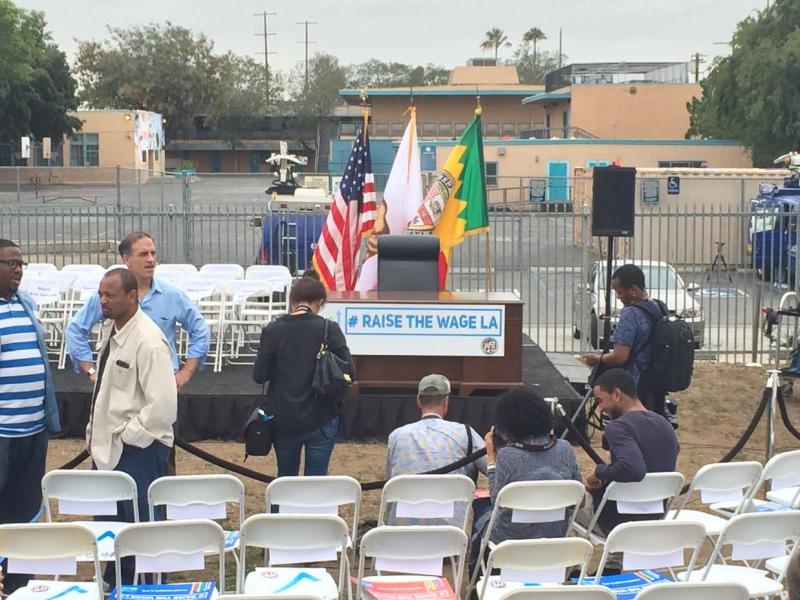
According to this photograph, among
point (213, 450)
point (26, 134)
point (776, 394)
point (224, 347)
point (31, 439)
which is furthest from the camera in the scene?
point (26, 134)

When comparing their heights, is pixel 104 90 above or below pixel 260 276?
above

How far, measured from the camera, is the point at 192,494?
5500 millimetres

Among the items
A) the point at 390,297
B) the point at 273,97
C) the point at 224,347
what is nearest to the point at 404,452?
the point at 390,297

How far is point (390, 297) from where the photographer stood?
33.0 feet

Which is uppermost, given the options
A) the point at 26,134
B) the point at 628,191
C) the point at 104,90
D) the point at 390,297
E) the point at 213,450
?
the point at 104,90

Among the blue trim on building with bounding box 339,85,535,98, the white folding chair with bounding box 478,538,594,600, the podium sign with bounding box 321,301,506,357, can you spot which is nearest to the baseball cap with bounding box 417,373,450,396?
the white folding chair with bounding box 478,538,594,600

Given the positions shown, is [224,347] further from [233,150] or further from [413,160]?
[233,150]

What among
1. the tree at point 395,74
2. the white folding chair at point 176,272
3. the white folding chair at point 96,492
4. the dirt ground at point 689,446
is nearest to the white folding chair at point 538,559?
the white folding chair at point 96,492

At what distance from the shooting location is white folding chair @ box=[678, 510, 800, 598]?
4.95 meters

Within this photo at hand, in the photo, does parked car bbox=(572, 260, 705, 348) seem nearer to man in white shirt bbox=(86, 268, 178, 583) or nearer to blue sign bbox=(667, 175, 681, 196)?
blue sign bbox=(667, 175, 681, 196)

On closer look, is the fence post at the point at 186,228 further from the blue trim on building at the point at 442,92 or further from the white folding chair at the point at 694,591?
the blue trim on building at the point at 442,92

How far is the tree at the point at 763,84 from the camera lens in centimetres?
3625

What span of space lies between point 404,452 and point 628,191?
619 centimetres

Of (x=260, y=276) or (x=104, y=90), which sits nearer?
(x=260, y=276)
